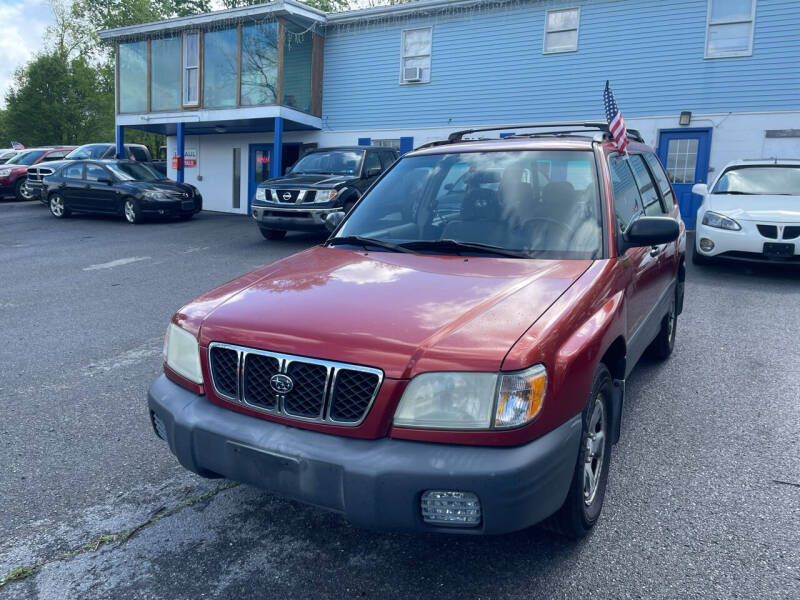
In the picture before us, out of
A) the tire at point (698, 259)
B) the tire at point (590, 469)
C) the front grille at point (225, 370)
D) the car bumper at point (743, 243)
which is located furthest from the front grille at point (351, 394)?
the tire at point (698, 259)

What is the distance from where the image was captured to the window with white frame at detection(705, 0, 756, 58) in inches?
557

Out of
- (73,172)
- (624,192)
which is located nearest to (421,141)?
(73,172)

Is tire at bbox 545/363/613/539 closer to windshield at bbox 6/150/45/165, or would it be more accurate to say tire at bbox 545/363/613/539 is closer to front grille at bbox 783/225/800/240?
front grille at bbox 783/225/800/240

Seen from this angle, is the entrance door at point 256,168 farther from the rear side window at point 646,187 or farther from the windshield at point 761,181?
the rear side window at point 646,187

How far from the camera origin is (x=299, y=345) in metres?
2.38

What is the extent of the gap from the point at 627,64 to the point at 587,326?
14.6m

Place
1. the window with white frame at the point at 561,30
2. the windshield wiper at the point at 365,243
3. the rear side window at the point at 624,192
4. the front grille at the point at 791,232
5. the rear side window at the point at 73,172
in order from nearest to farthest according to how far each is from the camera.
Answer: the windshield wiper at the point at 365,243 → the rear side window at the point at 624,192 → the front grille at the point at 791,232 → the window with white frame at the point at 561,30 → the rear side window at the point at 73,172

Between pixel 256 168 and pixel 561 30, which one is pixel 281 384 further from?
pixel 256 168

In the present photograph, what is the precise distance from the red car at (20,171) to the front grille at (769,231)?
20.9 meters

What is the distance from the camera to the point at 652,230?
327 centimetres

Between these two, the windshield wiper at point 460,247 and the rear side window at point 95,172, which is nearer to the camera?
the windshield wiper at point 460,247

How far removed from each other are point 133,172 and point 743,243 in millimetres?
13765

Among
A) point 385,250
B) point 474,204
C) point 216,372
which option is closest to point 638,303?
point 474,204

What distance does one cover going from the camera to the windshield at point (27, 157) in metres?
22.6
